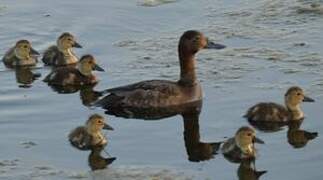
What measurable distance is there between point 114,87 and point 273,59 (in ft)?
6.44

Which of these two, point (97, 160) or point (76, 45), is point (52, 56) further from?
point (97, 160)

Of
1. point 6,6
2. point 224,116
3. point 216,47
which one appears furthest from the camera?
point 6,6

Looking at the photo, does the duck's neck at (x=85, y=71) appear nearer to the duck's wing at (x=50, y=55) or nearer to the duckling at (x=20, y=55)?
the duck's wing at (x=50, y=55)

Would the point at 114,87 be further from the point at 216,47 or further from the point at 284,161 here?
the point at 284,161

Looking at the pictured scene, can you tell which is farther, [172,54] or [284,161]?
[172,54]

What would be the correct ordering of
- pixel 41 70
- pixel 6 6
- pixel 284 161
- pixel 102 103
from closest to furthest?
pixel 284 161
pixel 102 103
pixel 41 70
pixel 6 6

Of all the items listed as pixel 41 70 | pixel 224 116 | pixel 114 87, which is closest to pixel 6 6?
pixel 41 70

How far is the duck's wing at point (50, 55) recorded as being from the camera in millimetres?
13078

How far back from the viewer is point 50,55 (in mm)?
13148

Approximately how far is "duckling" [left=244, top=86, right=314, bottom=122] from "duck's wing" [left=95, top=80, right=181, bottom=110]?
3.59 ft

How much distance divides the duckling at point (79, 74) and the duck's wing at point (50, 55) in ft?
2.04

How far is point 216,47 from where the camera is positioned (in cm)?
1207

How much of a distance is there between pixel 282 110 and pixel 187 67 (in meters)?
1.47

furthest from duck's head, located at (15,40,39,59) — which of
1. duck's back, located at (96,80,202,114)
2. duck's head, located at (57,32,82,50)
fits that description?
duck's back, located at (96,80,202,114)
